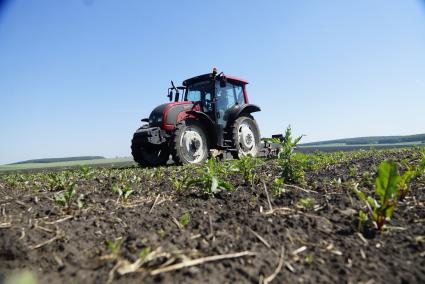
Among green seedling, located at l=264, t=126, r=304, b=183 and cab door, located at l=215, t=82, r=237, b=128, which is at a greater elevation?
cab door, located at l=215, t=82, r=237, b=128

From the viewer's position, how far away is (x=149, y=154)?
8.13m

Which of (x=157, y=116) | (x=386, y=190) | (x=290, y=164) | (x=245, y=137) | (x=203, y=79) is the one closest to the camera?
(x=386, y=190)

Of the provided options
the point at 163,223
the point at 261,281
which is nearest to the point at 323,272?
the point at 261,281

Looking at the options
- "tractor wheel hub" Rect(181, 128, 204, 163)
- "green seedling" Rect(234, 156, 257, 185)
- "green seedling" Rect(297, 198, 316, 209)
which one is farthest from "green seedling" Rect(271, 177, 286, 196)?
"tractor wheel hub" Rect(181, 128, 204, 163)

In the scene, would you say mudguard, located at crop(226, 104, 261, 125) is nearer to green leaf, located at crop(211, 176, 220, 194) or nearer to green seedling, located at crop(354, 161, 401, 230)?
green leaf, located at crop(211, 176, 220, 194)

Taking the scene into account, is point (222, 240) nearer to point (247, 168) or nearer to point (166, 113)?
point (247, 168)

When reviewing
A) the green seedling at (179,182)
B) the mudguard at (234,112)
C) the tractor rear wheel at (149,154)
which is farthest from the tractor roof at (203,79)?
the green seedling at (179,182)

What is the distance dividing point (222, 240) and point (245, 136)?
7.25 m

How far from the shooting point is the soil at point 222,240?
1476mm

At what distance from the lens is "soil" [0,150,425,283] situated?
148 centimetres

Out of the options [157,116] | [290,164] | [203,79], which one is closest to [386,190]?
[290,164]

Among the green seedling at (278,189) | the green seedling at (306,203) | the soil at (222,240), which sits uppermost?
the green seedling at (278,189)

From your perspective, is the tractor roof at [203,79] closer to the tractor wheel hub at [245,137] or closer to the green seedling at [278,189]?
the tractor wheel hub at [245,137]

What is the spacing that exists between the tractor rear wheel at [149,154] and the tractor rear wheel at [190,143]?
755 mm
